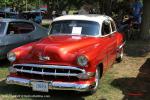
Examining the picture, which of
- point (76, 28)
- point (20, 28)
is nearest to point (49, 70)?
point (76, 28)

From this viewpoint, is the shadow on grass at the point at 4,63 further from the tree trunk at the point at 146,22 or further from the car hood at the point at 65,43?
the tree trunk at the point at 146,22

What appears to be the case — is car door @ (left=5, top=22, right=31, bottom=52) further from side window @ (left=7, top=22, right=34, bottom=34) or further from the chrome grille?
the chrome grille

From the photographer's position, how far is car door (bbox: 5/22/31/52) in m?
11.4

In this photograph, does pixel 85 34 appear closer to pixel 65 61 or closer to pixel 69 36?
pixel 69 36

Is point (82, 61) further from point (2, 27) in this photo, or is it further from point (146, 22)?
point (146, 22)

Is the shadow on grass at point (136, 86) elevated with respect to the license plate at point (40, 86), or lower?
lower

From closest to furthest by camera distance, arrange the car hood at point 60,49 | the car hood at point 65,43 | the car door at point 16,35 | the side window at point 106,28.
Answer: the car hood at point 60,49 < the car hood at point 65,43 < the side window at point 106,28 < the car door at point 16,35

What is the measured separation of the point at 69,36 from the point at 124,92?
6.65 feet

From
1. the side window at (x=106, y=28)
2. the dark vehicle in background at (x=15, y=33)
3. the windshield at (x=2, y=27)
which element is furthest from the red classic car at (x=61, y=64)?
the windshield at (x=2, y=27)

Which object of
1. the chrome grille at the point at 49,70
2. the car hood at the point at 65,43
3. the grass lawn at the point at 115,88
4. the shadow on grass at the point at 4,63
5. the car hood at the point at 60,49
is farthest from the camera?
the shadow on grass at the point at 4,63

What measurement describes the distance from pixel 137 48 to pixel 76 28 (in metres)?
6.62

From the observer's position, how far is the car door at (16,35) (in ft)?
37.4

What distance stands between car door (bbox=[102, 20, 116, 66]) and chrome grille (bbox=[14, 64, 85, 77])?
1938 mm

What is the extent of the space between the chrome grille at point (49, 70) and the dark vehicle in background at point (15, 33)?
11.3 feet
